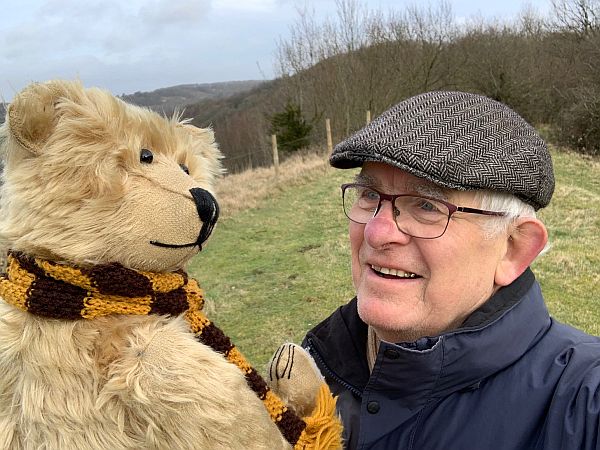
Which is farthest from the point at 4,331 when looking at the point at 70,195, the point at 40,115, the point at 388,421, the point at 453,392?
the point at 453,392

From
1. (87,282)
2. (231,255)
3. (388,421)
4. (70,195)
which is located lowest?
(231,255)

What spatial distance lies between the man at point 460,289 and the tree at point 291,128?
21149 mm

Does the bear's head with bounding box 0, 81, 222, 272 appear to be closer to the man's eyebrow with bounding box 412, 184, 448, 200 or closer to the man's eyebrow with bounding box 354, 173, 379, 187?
the man's eyebrow with bounding box 354, 173, 379, 187

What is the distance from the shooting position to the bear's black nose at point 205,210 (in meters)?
1.33

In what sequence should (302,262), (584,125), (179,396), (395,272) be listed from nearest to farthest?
1. (179,396)
2. (395,272)
3. (302,262)
4. (584,125)

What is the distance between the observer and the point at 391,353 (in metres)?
1.29

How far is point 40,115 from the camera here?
1.21 meters

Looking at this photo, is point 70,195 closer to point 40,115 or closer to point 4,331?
point 40,115

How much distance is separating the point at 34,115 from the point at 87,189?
0.70ft

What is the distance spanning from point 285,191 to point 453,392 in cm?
1207

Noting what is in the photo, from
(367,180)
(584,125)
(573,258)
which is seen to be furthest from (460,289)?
(584,125)

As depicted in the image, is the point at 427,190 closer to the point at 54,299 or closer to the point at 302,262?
the point at 54,299

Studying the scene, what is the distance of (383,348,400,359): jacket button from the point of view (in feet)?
4.20

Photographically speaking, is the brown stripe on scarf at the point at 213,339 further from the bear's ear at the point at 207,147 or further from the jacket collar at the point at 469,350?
the bear's ear at the point at 207,147
